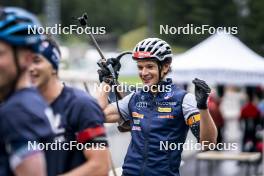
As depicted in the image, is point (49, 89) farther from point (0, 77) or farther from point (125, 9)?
point (125, 9)

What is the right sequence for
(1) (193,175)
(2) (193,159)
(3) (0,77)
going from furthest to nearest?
(2) (193,159), (1) (193,175), (3) (0,77)

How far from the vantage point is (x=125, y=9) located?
92812mm

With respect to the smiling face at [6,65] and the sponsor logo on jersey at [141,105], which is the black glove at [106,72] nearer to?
the sponsor logo on jersey at [141,105]

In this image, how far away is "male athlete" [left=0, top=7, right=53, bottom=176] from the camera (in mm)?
3303

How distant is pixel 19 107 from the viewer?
132 inches

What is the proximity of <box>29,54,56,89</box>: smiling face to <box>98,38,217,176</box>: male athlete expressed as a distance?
1.77 m

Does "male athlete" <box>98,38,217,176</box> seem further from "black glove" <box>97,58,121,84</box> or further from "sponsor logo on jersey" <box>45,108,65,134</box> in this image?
"sponsor logo on jersey" <box>45,108,65,134</box>

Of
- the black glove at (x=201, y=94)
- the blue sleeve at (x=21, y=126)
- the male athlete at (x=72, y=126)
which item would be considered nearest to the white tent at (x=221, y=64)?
the black glove at (x=201, y=94)

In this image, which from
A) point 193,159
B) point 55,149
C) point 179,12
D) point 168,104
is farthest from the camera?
point 179,12

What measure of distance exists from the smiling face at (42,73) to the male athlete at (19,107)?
64cm

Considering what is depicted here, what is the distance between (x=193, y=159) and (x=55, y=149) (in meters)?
16.7

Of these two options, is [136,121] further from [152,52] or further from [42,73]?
[42,73]

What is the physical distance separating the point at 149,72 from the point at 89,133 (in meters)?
2.07

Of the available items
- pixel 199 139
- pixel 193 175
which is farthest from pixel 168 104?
pixel 193 175
